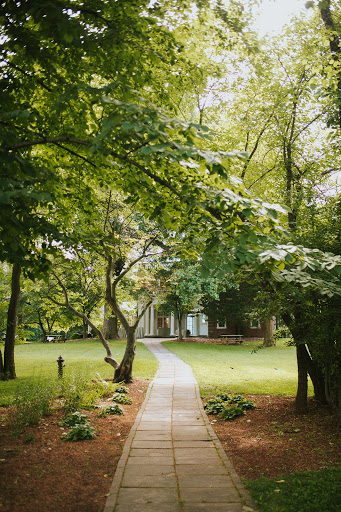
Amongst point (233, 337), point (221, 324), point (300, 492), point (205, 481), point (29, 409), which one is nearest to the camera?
point (300, 492)

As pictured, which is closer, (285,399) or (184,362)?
(285,399)

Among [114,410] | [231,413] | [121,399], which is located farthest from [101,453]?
[121,399]

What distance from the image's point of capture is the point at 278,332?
8250 mm

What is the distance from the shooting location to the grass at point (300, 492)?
147 inches

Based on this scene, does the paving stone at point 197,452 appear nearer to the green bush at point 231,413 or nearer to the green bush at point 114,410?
the green bush at point 231,413

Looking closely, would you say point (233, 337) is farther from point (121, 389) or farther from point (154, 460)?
point (154, 460)

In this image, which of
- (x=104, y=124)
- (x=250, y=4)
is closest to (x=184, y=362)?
(x=250, y=4)

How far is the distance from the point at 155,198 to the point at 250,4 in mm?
3298

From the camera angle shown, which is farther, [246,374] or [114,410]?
[246,374]

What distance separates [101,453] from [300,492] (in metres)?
2.67

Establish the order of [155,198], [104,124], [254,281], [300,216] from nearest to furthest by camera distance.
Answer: [104,124] < [155,198] < [254,281] < [300,216]

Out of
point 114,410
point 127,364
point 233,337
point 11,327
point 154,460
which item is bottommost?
point 233,337

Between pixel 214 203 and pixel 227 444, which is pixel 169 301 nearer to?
pixel 227 444

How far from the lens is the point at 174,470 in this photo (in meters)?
4.75
